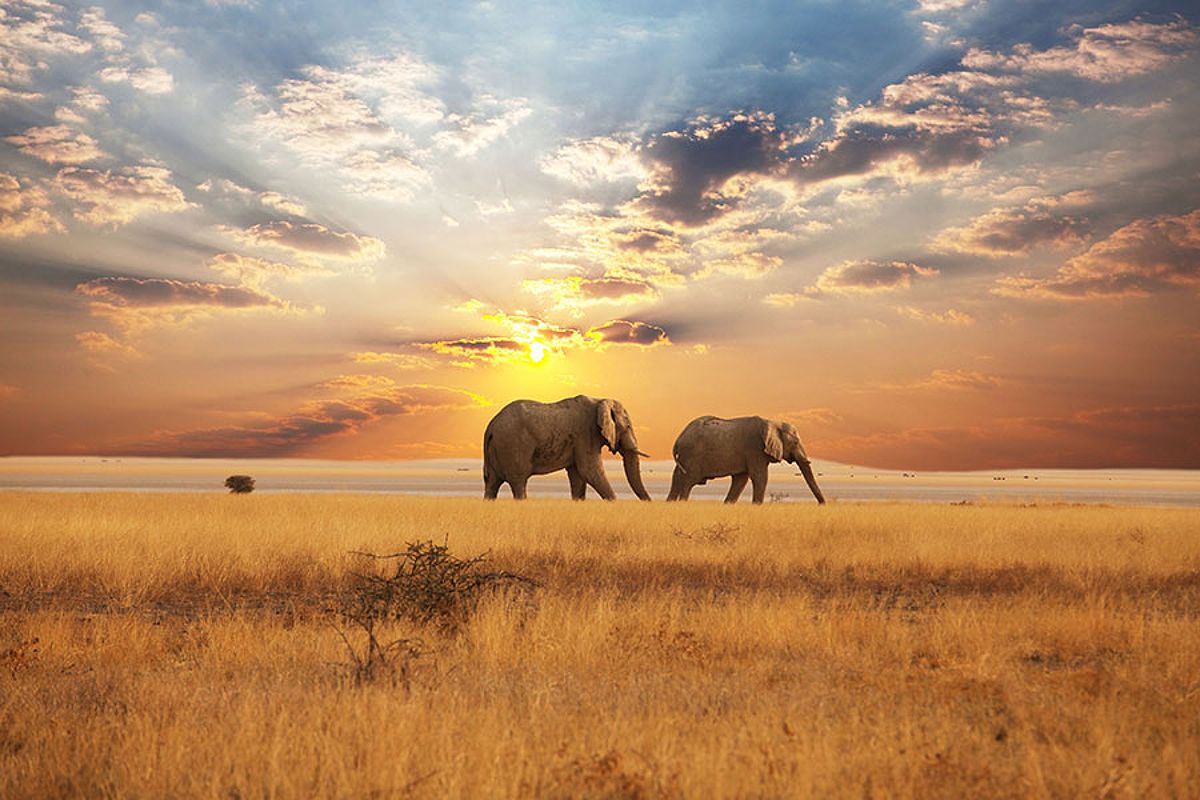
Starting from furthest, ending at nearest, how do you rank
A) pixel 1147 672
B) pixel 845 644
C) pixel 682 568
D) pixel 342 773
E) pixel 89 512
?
pixel 89 512
pixel 682 568
pixel 845 644
pixel 1147 672
pixel 342 773

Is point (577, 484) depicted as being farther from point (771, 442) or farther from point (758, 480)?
point (771, 442)

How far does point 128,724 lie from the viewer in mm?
6824

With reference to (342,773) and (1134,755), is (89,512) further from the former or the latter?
(1134,755)

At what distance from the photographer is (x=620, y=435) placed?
108ft

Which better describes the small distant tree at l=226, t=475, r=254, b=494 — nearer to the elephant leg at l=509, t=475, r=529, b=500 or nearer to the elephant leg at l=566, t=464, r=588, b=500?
the elephant leg at l=509, t=475, r=529, b=500

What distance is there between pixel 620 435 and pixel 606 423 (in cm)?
116

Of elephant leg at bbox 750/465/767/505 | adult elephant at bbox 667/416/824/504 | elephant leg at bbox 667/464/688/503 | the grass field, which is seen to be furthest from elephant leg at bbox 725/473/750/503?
the grass field

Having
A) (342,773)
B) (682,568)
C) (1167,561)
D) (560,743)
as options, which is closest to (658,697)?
(560,743)

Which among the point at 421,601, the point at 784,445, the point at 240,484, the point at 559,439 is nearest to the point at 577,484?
the point at 559,439

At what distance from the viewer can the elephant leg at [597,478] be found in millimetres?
31686

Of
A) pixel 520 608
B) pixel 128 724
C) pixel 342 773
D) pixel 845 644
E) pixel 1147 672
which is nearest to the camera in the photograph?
pixel 342 773

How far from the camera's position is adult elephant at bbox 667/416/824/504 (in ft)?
113

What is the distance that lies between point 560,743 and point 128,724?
3037 mm

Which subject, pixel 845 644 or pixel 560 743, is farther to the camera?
pixel 845 644
